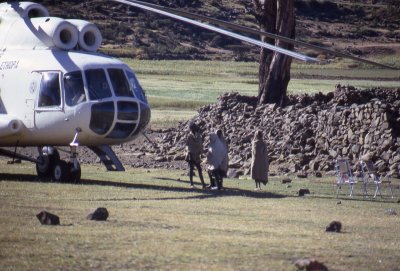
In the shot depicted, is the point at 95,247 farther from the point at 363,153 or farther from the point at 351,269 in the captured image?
the point at 363,153

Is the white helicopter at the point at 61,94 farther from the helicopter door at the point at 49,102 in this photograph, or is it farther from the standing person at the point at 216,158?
the standing person at the point at 216,158

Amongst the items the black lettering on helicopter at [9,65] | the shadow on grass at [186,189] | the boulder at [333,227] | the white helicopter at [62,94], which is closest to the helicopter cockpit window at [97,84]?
the white helicopter at [62,94]

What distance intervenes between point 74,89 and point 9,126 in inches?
64.2

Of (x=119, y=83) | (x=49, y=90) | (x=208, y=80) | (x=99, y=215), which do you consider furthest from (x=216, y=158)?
(x=208, y=80)

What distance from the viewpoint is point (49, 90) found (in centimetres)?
2569

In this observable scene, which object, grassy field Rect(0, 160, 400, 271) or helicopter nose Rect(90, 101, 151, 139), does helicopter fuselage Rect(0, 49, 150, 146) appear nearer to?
helicopter nose Rect(90, 101, 151, 139)

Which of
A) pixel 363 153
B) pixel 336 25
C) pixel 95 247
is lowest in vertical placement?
pixel 336 25

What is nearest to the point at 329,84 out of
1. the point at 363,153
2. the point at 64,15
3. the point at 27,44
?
the point at 64,15

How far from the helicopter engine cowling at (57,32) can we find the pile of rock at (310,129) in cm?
884

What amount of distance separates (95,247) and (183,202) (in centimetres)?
695

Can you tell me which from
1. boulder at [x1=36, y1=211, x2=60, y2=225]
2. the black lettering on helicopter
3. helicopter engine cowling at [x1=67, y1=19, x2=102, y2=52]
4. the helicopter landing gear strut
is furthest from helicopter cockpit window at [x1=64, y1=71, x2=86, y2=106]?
boulder at [x1=36, y1=211, x2=60, y2=225]

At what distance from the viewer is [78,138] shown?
25562 mm

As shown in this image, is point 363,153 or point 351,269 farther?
point 363,153

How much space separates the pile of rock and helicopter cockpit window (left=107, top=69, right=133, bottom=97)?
8.28 m
